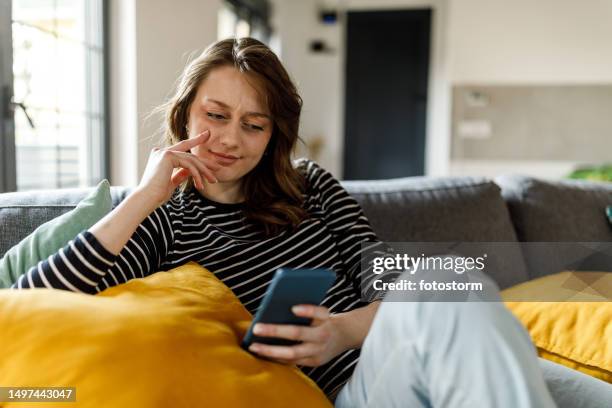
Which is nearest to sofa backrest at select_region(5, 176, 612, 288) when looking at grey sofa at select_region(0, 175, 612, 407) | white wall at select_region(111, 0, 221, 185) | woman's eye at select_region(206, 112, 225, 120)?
grey sofa at select_region(0, 175, 612, 407)

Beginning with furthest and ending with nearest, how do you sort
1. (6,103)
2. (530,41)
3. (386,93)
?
(386,93) < (530,41) < (6,103)

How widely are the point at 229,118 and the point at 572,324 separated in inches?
35.9

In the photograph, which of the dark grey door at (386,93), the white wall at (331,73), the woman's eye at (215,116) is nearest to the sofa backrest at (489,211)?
the woman's eye at (215,116)

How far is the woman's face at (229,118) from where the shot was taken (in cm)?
134

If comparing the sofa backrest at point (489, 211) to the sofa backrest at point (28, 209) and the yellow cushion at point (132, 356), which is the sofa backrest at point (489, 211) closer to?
the sofa backrest at point (28, 209)

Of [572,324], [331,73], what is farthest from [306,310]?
[331,73]

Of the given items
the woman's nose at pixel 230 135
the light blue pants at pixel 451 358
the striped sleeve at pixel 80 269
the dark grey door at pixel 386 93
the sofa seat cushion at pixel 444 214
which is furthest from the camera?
the dark grey door at pixel 386 93

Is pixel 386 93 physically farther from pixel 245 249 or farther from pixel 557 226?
pixel 245 249

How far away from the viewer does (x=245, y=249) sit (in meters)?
1.35

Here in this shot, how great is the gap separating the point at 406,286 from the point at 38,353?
0.50 metres

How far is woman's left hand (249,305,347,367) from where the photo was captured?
91cm

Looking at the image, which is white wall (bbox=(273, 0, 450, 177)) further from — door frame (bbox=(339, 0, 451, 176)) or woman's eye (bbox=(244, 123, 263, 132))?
woman's eye (bbox=(244, 123, 263, 132))

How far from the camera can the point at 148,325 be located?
2.77 ft

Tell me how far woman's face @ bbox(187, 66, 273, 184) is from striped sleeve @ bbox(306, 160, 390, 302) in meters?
0.24
